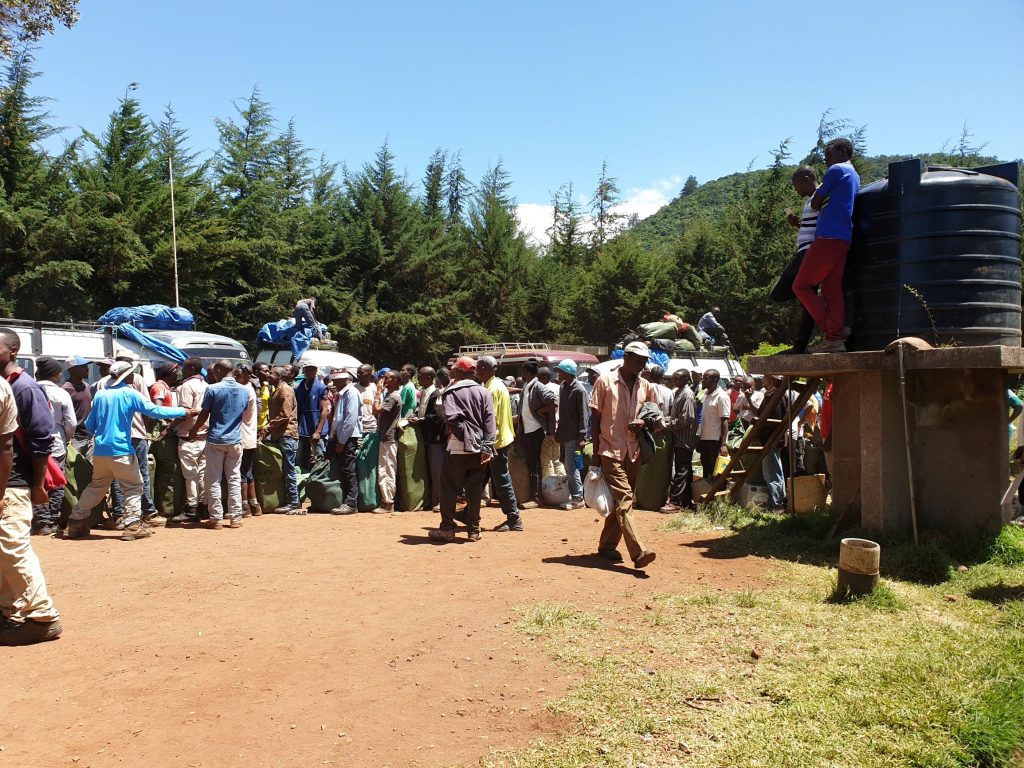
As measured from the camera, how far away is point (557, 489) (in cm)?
1109

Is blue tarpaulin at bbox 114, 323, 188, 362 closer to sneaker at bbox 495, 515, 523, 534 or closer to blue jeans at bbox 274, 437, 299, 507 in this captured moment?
blue jeans at bbox 274, 437, 299, 507

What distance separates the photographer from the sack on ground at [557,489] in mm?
11086

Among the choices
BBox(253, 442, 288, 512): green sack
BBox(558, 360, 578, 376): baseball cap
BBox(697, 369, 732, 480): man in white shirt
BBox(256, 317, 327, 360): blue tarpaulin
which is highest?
BBox(256, 317, 327, 360): blue tarpaulin

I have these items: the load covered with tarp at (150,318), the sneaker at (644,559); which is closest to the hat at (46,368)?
the sneaker at (644,559)

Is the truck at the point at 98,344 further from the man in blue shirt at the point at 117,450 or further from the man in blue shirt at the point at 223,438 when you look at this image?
the man in blue shirt at the point at 117,450

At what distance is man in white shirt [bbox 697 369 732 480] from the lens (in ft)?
33.6

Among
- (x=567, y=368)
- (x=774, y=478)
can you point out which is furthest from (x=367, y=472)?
(x=774, y=478)

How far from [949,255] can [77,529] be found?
9227mm

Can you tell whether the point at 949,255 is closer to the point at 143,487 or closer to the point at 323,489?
the point at 323,489

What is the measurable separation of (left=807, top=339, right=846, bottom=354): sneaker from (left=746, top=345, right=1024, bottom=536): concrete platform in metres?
0.13

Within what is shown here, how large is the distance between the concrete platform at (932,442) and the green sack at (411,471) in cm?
473

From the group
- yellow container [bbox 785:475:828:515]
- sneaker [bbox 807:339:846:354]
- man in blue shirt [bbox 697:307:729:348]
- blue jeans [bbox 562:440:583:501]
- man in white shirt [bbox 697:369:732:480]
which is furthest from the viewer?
man in blue shirt [bbox 697:307:729:348]

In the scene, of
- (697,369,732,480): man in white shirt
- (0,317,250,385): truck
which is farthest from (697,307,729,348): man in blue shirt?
(0,317,250,385): truck

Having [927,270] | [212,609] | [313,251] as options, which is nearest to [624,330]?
[313,251]
